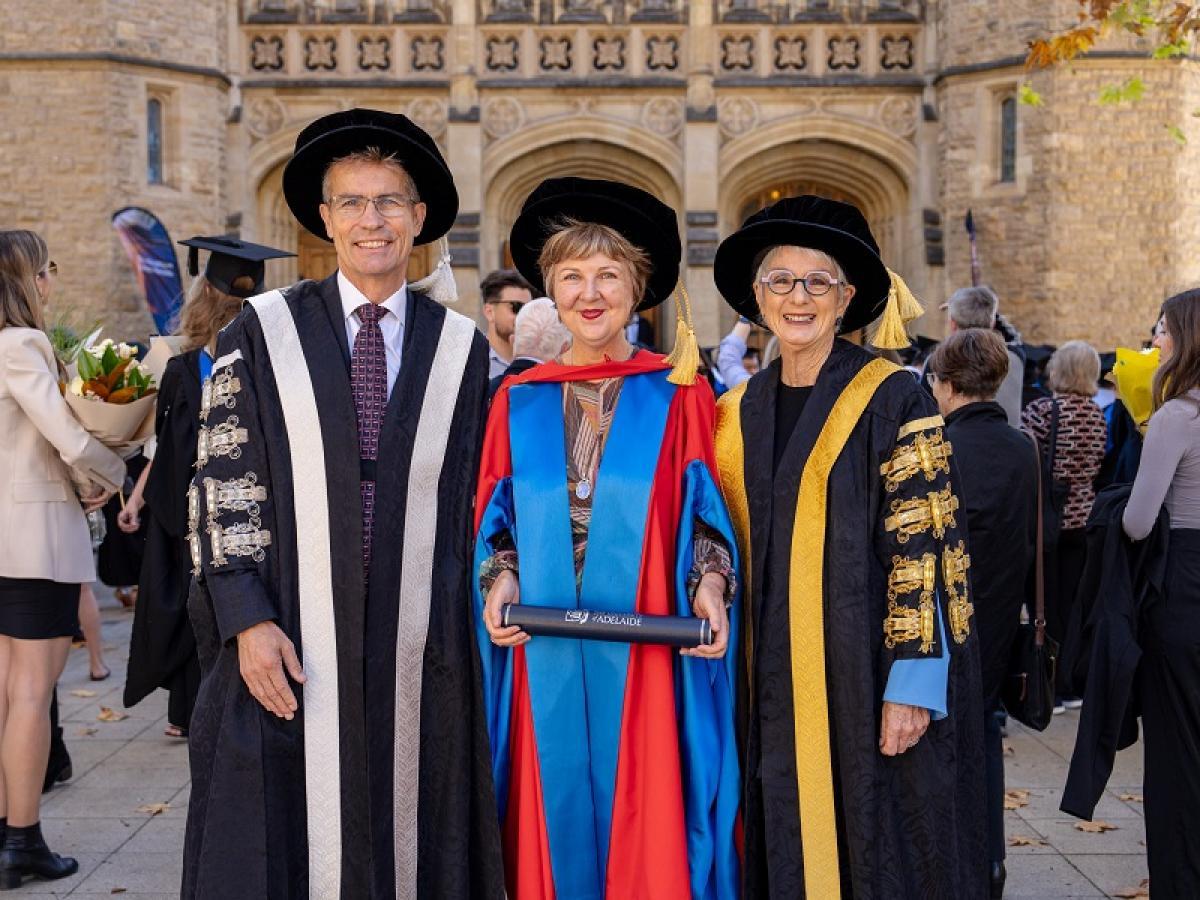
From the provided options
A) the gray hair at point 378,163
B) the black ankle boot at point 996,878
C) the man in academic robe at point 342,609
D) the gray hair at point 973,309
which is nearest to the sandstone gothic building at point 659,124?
the gray hair at point 973,309

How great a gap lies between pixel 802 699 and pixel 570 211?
4.17ft

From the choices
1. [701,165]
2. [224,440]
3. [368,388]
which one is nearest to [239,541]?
[224,440]

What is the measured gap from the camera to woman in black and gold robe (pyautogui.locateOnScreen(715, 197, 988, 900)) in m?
2.87

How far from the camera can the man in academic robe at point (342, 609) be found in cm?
287

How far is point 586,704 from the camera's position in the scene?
9.68 feet

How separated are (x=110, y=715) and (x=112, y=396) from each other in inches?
105

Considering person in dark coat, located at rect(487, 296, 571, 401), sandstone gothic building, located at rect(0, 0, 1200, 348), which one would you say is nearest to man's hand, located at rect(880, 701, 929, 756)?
person in dark coat, located at rect(487, 296, 571, 401)

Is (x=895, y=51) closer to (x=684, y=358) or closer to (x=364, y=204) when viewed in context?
(x=684, y=358)

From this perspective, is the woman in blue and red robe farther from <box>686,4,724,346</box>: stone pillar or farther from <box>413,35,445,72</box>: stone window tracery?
<box>413,35,445,72</box>: stone window tracery

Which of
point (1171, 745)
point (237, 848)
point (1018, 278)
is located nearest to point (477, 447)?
point (237, 848)

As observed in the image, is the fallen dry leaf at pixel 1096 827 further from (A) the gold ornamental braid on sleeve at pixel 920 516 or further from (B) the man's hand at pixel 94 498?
(B) the man's hand at pixel 94 498

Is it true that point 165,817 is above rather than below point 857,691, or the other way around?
below

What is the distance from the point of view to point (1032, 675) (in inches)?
160

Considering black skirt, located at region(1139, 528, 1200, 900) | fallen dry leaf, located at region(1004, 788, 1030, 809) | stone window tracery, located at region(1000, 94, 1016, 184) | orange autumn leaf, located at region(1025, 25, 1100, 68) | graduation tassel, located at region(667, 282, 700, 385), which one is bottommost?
fallen dry leaf, located at region(1004, 788, 1030, 809)
